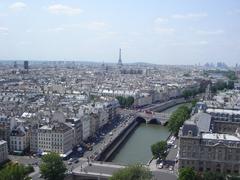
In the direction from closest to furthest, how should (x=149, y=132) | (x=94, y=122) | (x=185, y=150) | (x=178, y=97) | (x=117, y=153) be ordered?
(x=185, y=150)
(x=117, y=153)
(x=94, y=122)
(x=149, y=132)
(x=178, y=97)

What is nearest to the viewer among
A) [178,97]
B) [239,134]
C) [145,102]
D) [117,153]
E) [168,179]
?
[168,179]

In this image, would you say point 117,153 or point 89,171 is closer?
point 89,171

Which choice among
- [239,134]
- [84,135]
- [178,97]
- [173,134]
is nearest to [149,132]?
[173,134]

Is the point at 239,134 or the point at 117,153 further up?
the point at 239,134

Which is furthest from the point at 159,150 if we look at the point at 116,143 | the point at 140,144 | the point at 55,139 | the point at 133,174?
the point at 140,144

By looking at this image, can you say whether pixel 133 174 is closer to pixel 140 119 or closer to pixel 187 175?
pixel 187 175

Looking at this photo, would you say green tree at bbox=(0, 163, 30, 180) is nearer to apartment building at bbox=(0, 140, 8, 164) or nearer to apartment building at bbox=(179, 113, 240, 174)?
apartment building at bbox=(0, 140, 8, 164)

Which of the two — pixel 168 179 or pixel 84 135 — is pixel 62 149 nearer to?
pixel 84 135

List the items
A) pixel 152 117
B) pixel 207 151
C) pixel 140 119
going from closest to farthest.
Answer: pixel 207 151 → pixel 152 117 → pixel 140 119
